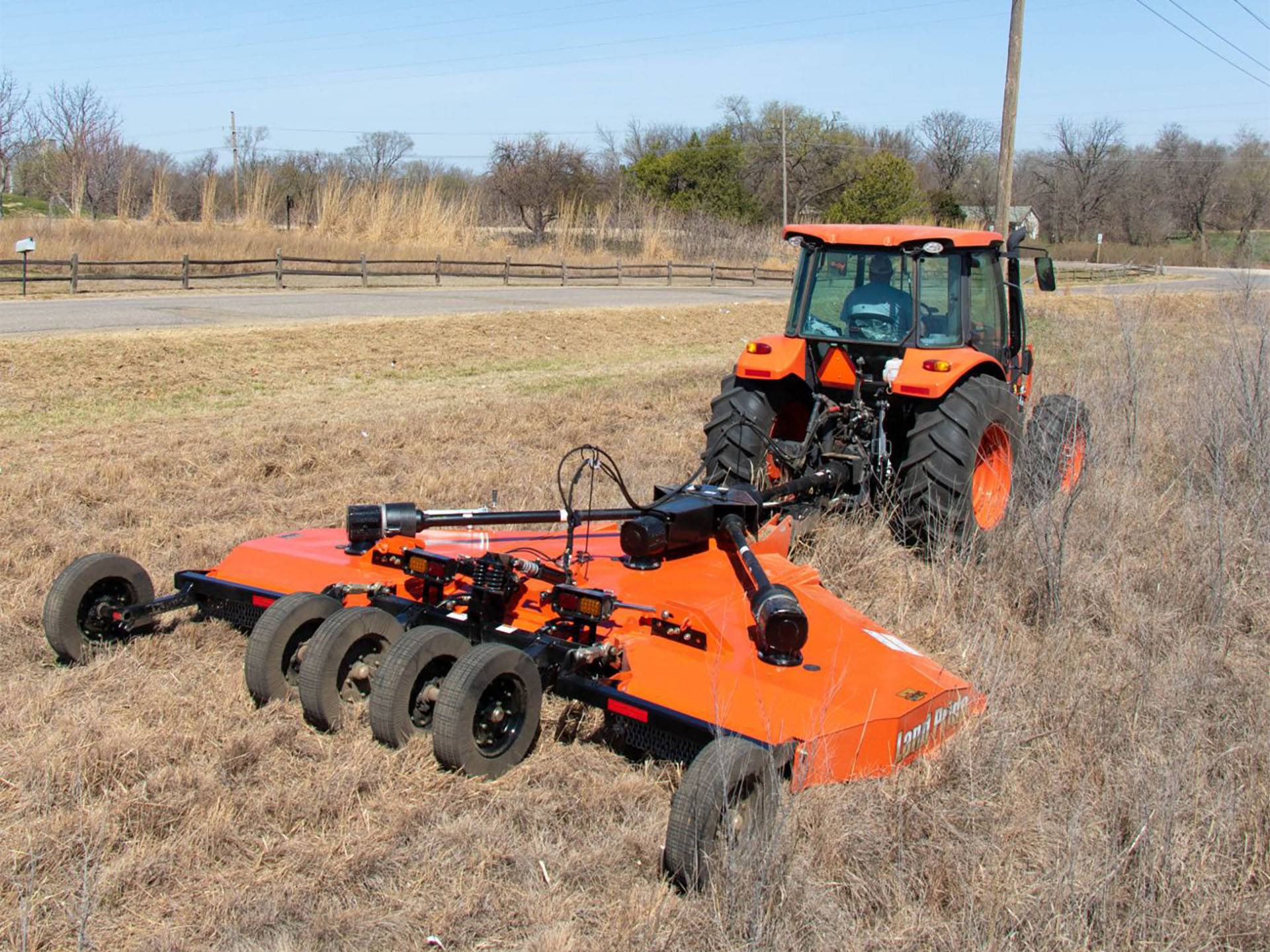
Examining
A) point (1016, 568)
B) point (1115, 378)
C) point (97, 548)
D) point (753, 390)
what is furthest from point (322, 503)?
point (1115, 378)

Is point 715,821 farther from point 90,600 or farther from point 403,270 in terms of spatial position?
point 403,270

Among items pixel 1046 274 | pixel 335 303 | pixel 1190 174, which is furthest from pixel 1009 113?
pixel 1190 174

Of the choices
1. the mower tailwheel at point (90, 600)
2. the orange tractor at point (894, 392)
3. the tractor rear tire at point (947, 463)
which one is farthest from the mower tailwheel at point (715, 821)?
the tractor rear tire at point (947, 463)

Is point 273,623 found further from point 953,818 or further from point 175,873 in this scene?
point 953,818

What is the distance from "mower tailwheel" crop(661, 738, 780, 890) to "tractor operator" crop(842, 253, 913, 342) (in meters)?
3.91

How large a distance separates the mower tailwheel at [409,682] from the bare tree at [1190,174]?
49.3 metres

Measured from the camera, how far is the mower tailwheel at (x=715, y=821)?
3225 mm

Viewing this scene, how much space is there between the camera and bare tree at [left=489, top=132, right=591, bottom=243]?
4388 cm

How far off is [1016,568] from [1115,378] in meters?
4.02

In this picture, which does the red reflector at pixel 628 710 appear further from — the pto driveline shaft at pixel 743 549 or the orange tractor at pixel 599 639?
the pto driveline shaft at pixel 743 549

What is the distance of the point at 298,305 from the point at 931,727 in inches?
779

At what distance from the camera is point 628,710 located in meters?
3.85

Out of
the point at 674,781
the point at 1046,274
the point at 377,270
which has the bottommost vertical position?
the point at 674,781

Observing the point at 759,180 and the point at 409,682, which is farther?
the point at 759,180
